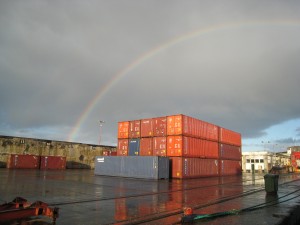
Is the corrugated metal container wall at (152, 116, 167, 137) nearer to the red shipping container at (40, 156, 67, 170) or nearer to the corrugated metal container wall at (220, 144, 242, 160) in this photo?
the corrugated metal container wall at (220, 144, 242, 160)

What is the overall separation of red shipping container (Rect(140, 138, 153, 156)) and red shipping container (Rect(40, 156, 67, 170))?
86.0 ft

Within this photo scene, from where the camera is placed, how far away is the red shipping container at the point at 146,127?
114 ft

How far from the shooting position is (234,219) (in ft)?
30.8

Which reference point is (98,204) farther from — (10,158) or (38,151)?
(38,151)

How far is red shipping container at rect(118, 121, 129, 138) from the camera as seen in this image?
37.1m

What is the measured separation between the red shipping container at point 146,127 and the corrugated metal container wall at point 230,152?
535 inches

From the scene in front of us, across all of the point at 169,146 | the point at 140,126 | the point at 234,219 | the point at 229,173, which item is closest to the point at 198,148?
the point at 169,146

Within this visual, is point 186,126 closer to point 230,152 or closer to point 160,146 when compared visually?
point 160,146

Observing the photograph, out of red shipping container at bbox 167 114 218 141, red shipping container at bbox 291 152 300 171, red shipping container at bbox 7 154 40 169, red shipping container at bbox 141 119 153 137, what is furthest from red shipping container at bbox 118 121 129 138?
red shipping container at bbox 291 152 300 171

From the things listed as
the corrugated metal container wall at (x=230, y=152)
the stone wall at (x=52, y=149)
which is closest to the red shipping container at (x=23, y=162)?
the stone wall at (x=52, y=149)

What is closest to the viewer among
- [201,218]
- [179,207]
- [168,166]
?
[201,218]

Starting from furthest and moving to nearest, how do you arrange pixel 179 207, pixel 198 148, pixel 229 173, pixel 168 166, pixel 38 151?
pixel 38 151 < pixel 229 173 < pixel 198 148 < pixel 168 166 < pixel 179 207

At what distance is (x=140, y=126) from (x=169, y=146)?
17.2 ft

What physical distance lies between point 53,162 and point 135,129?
84.8 feet
